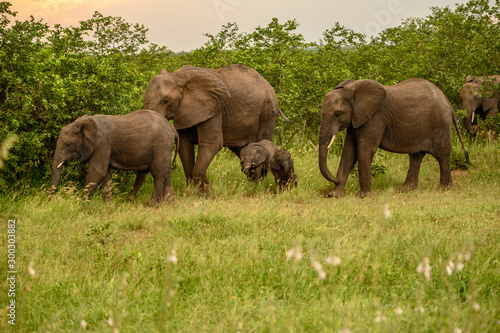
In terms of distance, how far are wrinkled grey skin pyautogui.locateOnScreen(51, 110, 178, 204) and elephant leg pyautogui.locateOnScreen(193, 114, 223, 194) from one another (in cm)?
82

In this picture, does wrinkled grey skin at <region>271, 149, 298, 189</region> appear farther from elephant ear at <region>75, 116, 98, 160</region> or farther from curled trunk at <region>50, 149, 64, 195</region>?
curled trunk at <region>50, 149, 64, 195</region>

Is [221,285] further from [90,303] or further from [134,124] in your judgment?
[134,124]

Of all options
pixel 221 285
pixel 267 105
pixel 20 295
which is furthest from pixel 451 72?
pixel 20 295

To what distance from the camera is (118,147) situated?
26.1ft

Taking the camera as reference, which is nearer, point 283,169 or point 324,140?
point 324,140

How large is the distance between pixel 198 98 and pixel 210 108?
0.28m

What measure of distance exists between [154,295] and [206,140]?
5.18 m

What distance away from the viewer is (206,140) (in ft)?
31.1

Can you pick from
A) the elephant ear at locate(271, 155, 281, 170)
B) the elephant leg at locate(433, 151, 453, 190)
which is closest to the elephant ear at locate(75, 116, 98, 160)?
the elephant ear at locate(271, 155, 281, 170)

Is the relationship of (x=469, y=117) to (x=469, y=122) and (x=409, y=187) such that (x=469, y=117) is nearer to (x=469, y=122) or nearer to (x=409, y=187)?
(x=469, y=122)

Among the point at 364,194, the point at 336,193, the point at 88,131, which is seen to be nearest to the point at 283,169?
the point at 336,193

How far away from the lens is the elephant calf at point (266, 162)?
9461 millimetres

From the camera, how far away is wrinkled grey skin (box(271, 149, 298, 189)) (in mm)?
9750

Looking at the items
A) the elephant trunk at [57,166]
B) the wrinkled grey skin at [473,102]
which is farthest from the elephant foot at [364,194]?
the wrinkled grey skin at [473,102]
